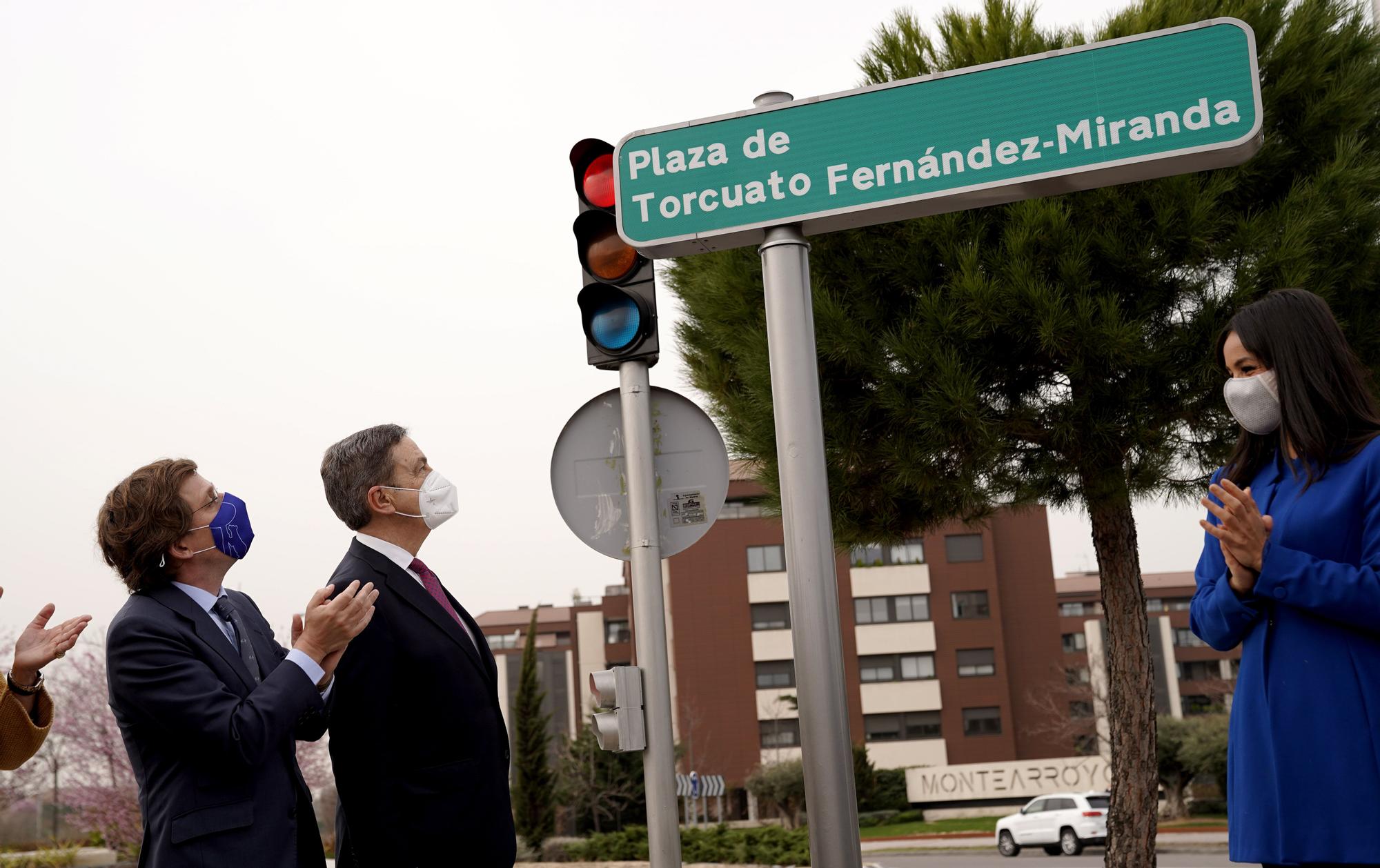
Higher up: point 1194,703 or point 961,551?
point 961,551

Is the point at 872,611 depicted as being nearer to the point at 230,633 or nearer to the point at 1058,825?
the point at 1058,825

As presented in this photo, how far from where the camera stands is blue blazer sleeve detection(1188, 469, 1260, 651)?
8.39 feet

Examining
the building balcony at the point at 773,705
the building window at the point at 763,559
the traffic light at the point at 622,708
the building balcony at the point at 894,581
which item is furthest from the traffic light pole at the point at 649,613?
the building balcony at the point at 894,581

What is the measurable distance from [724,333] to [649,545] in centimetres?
438

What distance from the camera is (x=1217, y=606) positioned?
2.61m

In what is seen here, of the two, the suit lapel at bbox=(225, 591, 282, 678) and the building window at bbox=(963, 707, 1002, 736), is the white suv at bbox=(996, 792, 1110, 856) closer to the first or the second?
the building window at bbox=(963, 707, 1002, 736)

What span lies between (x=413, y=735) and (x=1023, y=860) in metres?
28.9

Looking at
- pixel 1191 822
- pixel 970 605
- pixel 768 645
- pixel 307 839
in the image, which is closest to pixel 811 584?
pixel 307 839

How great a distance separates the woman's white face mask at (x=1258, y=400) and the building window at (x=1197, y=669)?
7097 cm

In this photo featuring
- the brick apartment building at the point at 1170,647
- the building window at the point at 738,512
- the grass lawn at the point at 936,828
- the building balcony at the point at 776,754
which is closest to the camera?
the grass lawn at the point at 936,828

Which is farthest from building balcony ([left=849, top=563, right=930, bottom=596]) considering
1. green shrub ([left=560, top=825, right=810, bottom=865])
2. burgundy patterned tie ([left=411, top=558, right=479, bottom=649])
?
burgundy patterned tie ([left=411, top=558, right=479, bottom=649])

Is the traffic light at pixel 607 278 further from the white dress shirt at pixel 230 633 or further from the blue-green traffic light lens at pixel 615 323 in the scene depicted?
the white dress shirt at pixel 230 633

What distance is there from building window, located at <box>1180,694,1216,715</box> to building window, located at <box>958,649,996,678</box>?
1708 cm

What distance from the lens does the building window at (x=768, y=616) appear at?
183ft
